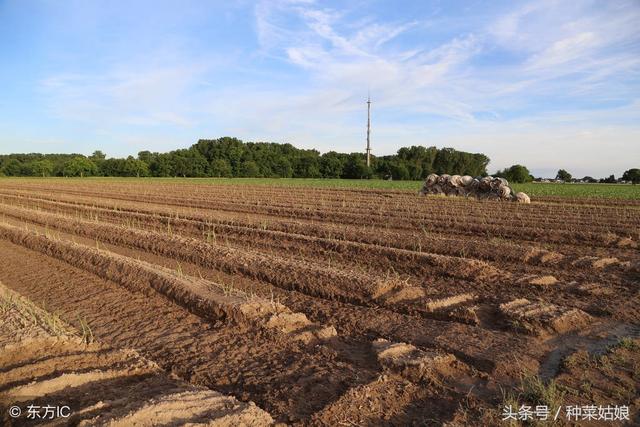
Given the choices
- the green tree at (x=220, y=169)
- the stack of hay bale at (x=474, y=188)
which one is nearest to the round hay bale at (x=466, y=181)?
the stack of hay bale at (x=474, y=188)

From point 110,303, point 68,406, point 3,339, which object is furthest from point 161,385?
point 110,303

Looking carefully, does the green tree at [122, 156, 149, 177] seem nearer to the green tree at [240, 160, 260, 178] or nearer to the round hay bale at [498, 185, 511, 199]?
the green tree at [240, 160, 260, 178]

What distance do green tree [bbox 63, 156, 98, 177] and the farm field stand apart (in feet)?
250

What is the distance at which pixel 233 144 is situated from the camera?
92875mm

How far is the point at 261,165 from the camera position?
265 feet

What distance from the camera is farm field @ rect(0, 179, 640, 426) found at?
330 cm

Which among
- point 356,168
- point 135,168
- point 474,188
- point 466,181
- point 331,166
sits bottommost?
point 474,188

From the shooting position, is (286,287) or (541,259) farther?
(541,259)

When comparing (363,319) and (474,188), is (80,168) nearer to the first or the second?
(474,188)

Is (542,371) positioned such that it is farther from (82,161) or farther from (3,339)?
(82,161)

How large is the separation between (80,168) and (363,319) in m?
84.0

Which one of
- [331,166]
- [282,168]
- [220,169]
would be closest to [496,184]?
[331,166]

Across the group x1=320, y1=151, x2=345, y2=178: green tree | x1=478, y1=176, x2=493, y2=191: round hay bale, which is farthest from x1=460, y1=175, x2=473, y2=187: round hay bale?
x1=320, y1=151, x2=345, y2=178: green tree

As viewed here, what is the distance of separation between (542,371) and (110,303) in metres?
4.90
